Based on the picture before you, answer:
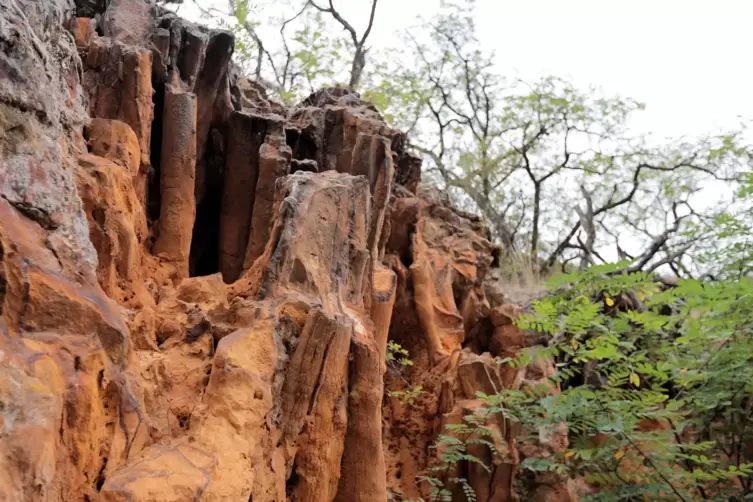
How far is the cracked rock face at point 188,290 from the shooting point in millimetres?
2238

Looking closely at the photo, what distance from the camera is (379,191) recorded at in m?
6.11

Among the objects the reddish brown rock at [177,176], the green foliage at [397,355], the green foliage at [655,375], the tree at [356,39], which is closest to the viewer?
the reddish brown rock at [177,176]

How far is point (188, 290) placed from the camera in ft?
12.6

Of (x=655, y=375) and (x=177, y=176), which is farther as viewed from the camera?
(x=655, y=375)

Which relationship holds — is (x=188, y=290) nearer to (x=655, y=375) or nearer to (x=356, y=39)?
(x=655, y=375)

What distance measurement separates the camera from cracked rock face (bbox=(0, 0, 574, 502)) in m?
2.24

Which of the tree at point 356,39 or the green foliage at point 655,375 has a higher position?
the tree at point 356,39

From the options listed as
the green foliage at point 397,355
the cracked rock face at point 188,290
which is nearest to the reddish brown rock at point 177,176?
the cracked rock face at point 188,290

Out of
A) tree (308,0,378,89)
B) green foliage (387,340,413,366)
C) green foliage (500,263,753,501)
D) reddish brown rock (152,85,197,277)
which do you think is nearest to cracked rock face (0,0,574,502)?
reddish brown rock (152,85,197,277)

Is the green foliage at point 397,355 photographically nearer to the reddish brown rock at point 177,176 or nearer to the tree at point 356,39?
the reddish brown rock at point 177,176

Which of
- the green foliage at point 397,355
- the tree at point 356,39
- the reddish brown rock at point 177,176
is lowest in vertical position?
the green foliage at point 397,355

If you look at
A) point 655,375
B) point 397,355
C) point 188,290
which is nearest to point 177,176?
point 188,290

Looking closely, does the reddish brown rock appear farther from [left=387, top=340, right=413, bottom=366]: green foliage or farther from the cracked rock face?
[left=387, top=340, right=413, bottom=366]: green foliage

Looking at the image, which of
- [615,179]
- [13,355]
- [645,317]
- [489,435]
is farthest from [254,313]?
[615,179]
